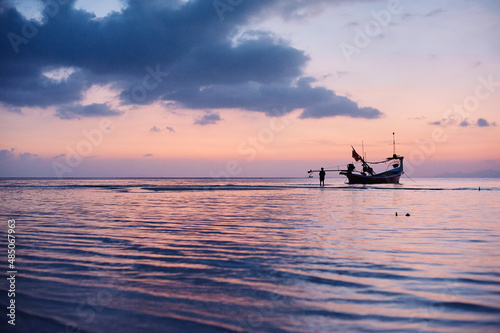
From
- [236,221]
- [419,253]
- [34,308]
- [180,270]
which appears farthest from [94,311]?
[236,221]

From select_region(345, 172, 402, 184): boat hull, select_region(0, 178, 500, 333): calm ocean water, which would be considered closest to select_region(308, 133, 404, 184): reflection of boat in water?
select_region(345, 172, 402, 184): boat hull

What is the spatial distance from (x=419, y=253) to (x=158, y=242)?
765 centimetres

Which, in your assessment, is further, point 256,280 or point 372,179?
point 372,179

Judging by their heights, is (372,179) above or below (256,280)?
above

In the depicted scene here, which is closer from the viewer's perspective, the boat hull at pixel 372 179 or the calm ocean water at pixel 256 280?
the calm ocean water at pixel 256 280

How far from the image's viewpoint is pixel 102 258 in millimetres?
9305

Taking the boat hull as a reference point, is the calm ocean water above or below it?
below

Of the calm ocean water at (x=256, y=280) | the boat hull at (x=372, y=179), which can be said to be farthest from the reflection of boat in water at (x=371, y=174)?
the calm ocean water at (x=256, y=280)

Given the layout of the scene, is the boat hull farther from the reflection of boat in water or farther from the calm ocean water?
the calm ocean water

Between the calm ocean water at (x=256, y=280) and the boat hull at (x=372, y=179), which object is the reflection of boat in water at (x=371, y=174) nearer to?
the boat hull at (x=372, y=179)

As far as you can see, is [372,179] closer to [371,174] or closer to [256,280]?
[371,174]

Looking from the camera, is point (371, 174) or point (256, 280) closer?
point (256, 280)

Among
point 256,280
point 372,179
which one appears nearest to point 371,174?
point 372,179

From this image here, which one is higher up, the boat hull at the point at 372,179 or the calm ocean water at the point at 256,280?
the boat hull at the point at 372,179
